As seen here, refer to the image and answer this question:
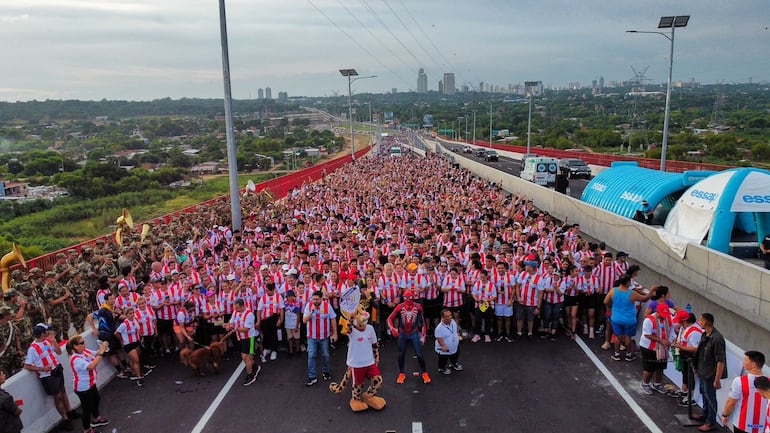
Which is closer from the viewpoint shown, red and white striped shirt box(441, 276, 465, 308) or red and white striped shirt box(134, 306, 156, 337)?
red and white striped shirt box(134, 306, 156, 337)

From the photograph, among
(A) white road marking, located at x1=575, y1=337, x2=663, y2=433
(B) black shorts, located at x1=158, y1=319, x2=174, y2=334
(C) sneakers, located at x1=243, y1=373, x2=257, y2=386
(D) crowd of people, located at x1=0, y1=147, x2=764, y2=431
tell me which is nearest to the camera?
(A) white road marking, located at x1=575, y1=337, x2=663, y2=433

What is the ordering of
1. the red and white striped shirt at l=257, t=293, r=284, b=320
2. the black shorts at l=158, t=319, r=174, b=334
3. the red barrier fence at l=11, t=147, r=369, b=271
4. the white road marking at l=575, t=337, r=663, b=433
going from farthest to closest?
the red barrier fence at l=11, t=147, r=369, b=271 → the black shorts at l=158, t=319, r=174, b=334 → the red and white striped shirt at l=257, t=293, r=284, b=320 → the white road marking at l=575, t=337, r=663, b=433

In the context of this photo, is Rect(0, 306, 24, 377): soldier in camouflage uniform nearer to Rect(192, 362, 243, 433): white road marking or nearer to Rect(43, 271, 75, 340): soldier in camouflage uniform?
Rect(43, 271, 75, 340): soldier in camouflage uniform

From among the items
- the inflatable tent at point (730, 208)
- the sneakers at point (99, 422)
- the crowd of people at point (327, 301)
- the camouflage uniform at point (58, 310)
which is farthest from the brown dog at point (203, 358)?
the inflatable tent at point (730, 208)

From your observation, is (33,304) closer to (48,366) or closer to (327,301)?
(48,366)

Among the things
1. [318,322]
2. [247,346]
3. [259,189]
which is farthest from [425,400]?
[259,189]

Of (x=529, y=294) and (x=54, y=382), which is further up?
(x=529, y=294)

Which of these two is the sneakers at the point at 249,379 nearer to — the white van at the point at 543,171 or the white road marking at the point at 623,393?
the white road marking at the point at 623,393

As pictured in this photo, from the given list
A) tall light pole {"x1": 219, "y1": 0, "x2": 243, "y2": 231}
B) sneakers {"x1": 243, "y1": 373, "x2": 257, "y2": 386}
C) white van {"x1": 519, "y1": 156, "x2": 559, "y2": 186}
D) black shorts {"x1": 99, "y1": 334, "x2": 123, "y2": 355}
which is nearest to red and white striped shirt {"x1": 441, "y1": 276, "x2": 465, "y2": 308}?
sneakers {"x1": 243, "y1": 373, "x2": 257, "y2": 386}
